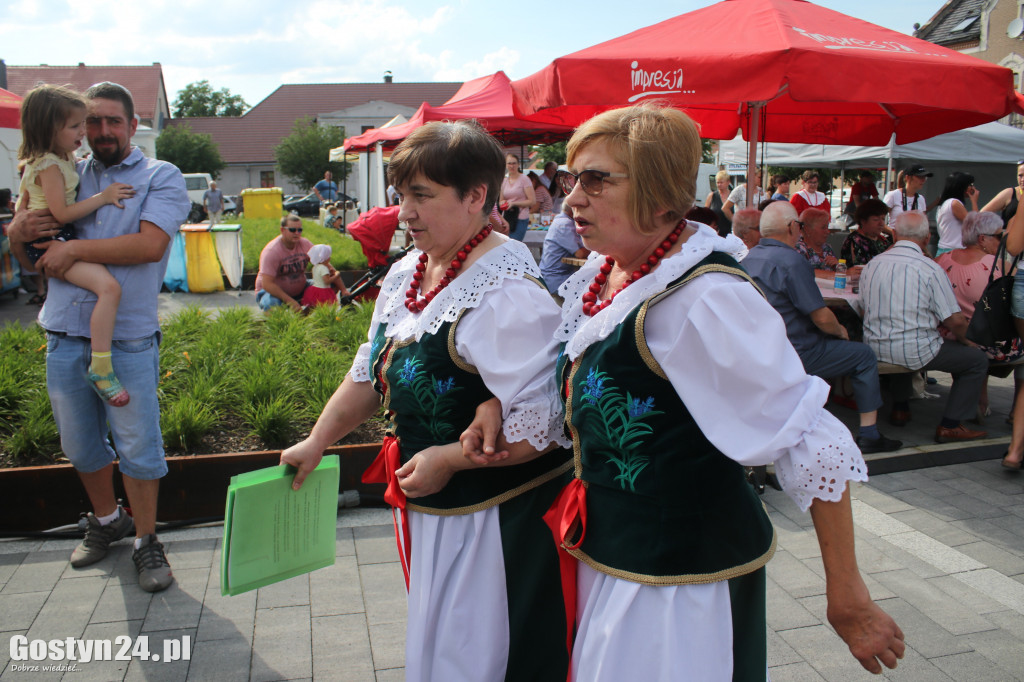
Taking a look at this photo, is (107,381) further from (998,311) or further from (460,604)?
(998,311)

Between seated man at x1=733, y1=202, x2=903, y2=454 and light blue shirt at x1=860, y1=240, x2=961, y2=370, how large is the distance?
354mm

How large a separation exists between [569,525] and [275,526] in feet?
3.11

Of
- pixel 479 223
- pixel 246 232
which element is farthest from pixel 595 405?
pixel 246 232

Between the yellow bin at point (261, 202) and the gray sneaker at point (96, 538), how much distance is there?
27.4 metres

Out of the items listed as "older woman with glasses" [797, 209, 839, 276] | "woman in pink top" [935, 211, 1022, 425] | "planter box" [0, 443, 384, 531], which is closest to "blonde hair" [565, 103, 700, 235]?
"planter box" [0, 443, 384, 531]

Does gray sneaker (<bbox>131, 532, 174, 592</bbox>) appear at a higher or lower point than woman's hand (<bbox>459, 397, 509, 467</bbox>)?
lower

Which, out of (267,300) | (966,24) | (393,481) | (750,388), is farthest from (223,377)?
(966,24)

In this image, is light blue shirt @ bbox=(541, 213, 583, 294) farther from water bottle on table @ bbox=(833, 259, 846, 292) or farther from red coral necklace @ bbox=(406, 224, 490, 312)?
red coral necklace @ bbox=(406, 224, 490, 312)

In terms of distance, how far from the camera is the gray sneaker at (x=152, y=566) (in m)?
3.42

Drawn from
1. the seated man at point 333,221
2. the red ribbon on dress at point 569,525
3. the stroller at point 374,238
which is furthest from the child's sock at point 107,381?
the seated man at point 333,221

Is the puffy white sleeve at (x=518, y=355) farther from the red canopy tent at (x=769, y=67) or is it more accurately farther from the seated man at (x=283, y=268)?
the seated man at (x=283, y=268)

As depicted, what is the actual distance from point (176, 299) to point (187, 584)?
380 inches

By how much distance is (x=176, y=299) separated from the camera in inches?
480

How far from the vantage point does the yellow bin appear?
96.9ft
